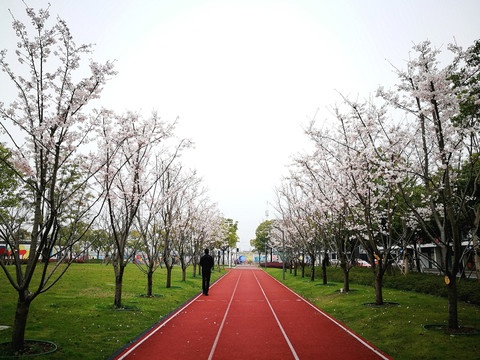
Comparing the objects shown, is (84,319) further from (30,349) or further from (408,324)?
(408,324)

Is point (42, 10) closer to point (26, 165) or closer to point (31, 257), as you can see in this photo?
point (26, 165)

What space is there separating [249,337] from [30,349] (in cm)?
563

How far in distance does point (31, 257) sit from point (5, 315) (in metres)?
5.42

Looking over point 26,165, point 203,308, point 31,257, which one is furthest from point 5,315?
point 203,308

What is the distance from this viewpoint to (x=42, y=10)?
7.51m

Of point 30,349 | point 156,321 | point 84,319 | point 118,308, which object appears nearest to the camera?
point 30,349

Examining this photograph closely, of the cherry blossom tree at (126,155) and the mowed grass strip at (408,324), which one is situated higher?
the cherry blossom tree at (126,155)

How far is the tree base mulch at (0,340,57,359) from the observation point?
7.05m

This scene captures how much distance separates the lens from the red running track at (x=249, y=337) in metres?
8.18

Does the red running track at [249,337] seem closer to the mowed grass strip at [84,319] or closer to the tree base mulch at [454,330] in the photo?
the mowed grass strip at [84,319]

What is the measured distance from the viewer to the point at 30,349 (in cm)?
743

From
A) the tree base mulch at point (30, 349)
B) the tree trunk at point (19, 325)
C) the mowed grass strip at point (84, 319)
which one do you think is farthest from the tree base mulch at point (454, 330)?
the tree trunk at point (19, 325)

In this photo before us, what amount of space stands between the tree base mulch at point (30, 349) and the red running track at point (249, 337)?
5.29 ft

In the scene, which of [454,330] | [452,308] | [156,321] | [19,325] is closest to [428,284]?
[452,308]
